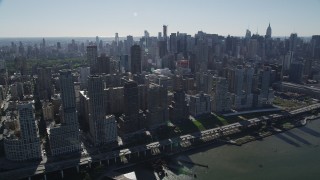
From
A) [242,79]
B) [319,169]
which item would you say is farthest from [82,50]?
[319,169]

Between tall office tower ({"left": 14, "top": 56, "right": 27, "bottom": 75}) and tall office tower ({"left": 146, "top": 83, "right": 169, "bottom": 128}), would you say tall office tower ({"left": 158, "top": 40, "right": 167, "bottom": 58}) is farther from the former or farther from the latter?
tall office tower ({"left": 146, "top": 83, "right": 169, "bottom": 128})

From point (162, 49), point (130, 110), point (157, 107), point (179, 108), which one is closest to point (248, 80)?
point (179, 108)

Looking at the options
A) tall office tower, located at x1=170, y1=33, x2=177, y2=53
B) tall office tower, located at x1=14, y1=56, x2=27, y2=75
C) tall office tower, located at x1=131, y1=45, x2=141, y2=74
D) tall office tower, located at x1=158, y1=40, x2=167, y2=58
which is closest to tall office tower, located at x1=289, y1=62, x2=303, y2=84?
tall office tower, located at x1=131, y1=45, x2=141, y2=74

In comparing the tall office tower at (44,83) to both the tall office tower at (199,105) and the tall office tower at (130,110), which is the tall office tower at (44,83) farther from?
the tall office tower at (199,105)

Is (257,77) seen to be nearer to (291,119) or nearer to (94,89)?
(291,119)

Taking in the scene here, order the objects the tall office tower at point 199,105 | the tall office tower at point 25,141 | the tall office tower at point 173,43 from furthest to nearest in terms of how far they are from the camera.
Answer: the tall office tower at point 173,43 → the tall office tower at point 199,105 → the tall office tower at point 25,141

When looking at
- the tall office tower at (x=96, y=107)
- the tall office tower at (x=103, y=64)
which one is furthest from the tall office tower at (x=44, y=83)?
the tall office tower at (x=96, y=107)
